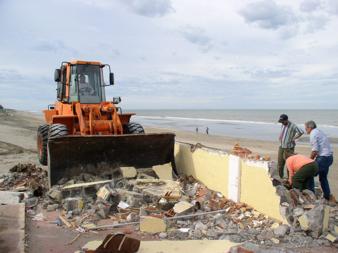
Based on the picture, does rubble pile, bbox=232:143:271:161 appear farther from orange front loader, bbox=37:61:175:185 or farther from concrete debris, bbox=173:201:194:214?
orange front loader, bbox=37:61:175:185

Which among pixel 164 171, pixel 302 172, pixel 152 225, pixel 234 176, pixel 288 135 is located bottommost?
pixel 152 225

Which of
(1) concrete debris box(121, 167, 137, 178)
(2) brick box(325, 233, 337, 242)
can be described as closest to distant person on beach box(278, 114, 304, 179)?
(1) concrete debris box(121, 167, 137, 178)

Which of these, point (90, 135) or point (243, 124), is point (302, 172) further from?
point (243, 124)

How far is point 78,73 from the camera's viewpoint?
9.91 m

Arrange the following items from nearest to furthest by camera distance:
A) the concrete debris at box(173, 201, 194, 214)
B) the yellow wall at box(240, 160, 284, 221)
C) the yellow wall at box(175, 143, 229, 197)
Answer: the yellow wall at box(240, 160, 284, 221)
the concrete debris at box(173, 201, 194, 214)
the yellow wall at box(175, 143, 229, 197)

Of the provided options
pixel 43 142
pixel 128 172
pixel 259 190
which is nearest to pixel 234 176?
pixel 259 190

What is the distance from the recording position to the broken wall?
6550mm

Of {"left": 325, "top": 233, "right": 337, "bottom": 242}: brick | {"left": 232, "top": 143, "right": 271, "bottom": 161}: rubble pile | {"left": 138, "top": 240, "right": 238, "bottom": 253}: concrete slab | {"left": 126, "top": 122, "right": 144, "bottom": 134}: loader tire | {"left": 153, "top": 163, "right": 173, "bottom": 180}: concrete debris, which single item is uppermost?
{"left": 126, "top": 122, "right": 144, "bottom": 134}: loader tire

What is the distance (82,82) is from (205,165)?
370 centimetres

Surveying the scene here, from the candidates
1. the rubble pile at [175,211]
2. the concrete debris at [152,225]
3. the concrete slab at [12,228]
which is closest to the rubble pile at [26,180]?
the rubble pile at [175,211]

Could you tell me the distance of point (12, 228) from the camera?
19.1 ft

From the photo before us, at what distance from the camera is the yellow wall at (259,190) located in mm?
6430

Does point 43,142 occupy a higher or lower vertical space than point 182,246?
higher

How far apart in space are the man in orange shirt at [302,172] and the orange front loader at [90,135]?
9.60ft
